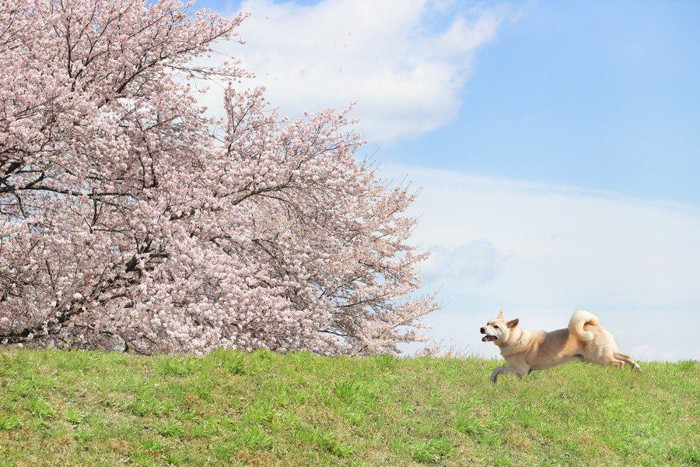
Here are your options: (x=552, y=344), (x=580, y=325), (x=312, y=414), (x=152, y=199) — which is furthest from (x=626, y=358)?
(x=152, y=199)

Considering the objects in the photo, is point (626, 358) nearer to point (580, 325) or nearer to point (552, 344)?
point (580, 325)

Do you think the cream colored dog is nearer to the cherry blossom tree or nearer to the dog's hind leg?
the dog's hind leg

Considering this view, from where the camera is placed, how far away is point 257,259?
2084cm

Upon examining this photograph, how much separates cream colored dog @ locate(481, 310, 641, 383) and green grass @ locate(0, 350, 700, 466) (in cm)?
39

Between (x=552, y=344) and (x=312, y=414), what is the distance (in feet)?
20.1

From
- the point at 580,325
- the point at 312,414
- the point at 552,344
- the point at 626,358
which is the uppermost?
the point at 580,325

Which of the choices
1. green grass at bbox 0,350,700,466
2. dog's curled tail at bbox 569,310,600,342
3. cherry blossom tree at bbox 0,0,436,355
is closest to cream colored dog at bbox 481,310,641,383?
dog's curled tail at bbox 569,310,600,342

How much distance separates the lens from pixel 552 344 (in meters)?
15.6

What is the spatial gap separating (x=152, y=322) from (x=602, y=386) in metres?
10.0

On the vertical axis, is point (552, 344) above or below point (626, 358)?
below

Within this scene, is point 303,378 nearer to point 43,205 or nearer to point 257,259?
point 257,259

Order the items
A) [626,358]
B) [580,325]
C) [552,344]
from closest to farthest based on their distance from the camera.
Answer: [552,344]
[580,325]
[626,358]

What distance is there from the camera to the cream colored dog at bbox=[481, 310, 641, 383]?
1502 cm

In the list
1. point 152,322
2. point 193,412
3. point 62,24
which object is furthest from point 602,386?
point 62,24
